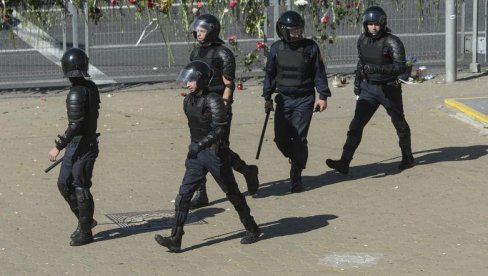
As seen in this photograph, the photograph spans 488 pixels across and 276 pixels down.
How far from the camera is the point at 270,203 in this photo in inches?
417

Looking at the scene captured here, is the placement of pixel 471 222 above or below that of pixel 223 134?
below

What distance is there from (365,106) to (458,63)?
730cm

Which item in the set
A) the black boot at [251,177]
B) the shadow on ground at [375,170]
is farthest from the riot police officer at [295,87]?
the black boot at [251,177]

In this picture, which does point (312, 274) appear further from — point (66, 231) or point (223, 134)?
point (66, 231)

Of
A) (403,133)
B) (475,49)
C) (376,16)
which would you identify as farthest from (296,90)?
(475,49)

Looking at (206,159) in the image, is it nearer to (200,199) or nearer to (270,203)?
(200,199)

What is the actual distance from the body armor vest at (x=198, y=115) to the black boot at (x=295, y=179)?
2023 millimetres

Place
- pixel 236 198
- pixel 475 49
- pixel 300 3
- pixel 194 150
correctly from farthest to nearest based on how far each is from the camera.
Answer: pixel 475 49, pixel 300 3, pixel 236 198, pixel 194 150

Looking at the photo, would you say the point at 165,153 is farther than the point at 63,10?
No

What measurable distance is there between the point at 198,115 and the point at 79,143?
1.00 meters

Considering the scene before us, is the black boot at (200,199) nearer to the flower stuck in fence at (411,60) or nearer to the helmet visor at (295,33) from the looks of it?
the helmet visor at (295,33)

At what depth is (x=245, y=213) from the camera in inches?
359

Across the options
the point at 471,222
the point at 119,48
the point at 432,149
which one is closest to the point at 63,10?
the point at 119,48

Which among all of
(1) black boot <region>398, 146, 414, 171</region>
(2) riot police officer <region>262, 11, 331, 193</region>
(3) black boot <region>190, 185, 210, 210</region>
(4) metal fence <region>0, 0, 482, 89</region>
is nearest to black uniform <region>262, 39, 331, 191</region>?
(2) riot police officer <region>262, 11, 331, 193</region>
